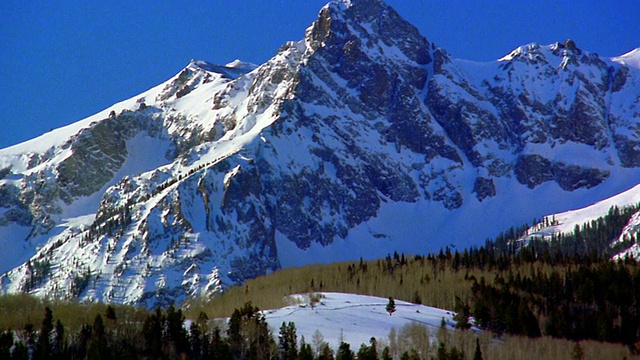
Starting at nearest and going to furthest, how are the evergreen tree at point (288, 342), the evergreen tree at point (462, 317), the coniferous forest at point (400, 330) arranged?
the coniferous forest at point (400, 330), the evergreen tree at point (288, 342), the evergreen tree at point (462, 317)

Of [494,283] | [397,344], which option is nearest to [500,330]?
[397,344]

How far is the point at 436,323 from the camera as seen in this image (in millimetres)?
112312

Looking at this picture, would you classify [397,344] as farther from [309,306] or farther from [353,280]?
[353,280]

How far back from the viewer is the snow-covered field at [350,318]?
10094cm

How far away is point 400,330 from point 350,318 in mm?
7141

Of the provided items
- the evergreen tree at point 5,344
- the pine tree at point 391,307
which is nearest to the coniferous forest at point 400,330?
the evergreen tree at point 5,344

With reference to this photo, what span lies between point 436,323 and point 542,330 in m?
16.7

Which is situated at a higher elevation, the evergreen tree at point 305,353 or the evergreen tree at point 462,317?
the evergreen tree at point 462,317

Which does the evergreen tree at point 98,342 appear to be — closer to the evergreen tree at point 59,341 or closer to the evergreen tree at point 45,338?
the evergreen tree at point 59,341

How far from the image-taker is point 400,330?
104875 mm

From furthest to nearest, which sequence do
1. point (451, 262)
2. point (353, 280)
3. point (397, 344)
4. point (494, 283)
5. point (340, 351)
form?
point (451, 262)
point (353, 280)
point (494, 283)
point (397, 344)
point (340, 351)

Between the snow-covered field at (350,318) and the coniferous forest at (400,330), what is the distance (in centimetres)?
243

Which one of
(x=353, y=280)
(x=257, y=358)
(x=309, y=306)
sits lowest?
(x=257, y=358)

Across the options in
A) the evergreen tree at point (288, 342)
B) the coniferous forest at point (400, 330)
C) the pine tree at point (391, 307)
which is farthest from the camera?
the pine tree at point (391, 307)
